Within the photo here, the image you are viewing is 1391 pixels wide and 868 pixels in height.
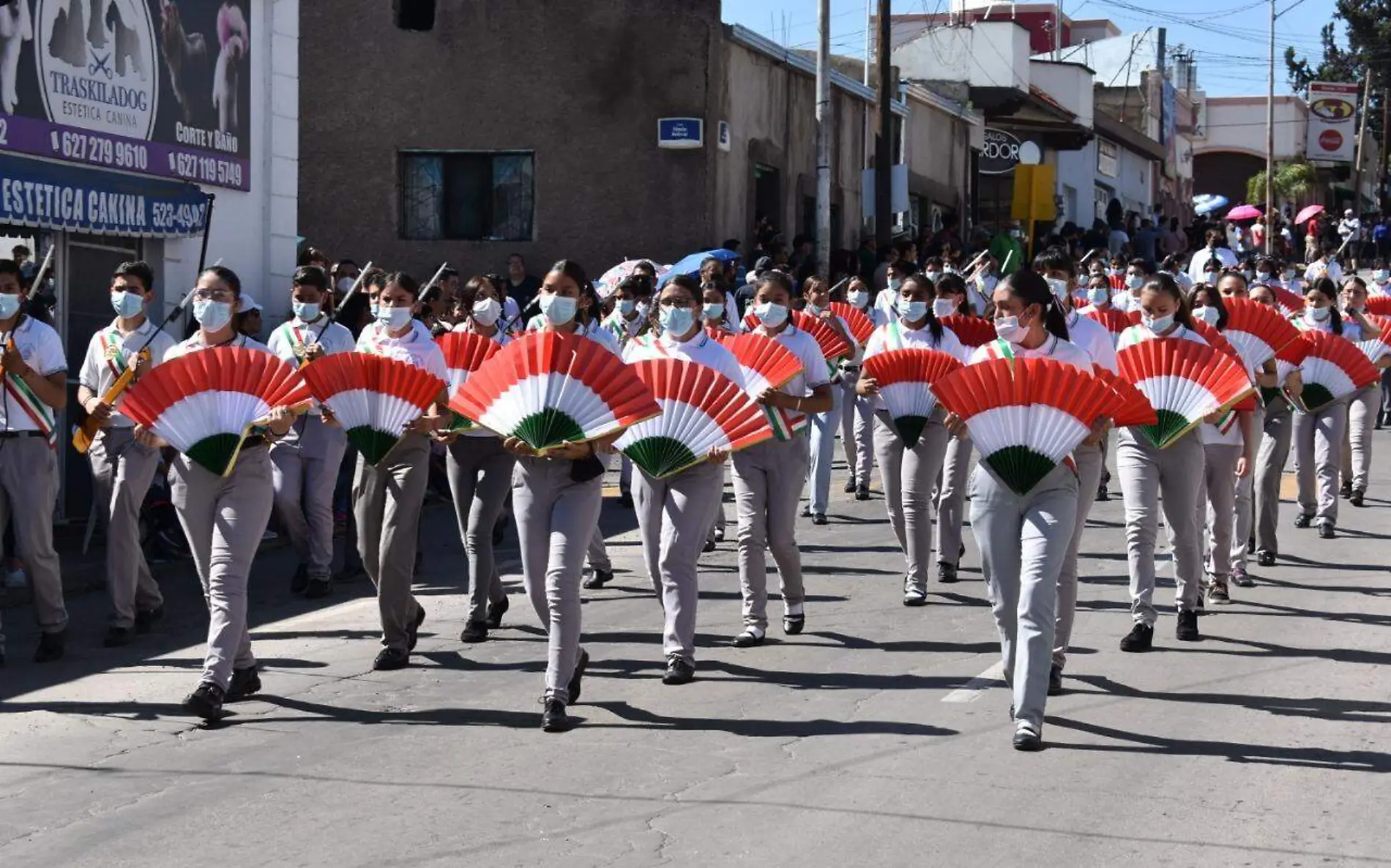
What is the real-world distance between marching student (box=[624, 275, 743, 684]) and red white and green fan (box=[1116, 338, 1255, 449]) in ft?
7.26

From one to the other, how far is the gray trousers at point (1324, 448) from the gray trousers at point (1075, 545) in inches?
281

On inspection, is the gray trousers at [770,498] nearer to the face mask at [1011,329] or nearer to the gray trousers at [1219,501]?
the gray trousers at [1219,501]

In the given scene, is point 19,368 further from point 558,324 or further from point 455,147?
point 455,147

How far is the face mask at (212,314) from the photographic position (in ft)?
32.3

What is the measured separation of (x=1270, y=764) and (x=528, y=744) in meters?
3.08

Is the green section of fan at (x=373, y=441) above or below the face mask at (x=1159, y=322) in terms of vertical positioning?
below

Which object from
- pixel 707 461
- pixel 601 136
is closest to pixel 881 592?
pixel 707 461

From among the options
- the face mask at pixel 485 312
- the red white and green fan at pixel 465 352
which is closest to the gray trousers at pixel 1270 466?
the face mask at pixel 485 312

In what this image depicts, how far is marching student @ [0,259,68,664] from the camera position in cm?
1080

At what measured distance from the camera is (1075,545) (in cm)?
927

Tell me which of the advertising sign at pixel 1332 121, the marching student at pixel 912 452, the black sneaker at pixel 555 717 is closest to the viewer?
the black sneaker at pixel 555 717

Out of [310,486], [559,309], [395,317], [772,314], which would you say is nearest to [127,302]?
[395,317]

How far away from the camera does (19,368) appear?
10.6 metres

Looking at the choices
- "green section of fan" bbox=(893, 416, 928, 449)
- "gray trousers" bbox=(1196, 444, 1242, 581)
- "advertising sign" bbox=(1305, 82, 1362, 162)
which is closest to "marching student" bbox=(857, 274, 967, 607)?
"green section of fan" bbox=(893, 416, 928, 449)
